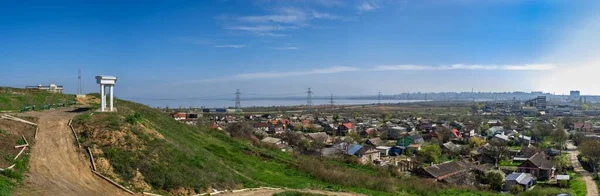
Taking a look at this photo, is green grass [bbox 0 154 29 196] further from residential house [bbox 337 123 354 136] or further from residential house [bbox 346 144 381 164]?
residential house [bbox 337 123 354 136]

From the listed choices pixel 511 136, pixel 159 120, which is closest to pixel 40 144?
pixel 159 120

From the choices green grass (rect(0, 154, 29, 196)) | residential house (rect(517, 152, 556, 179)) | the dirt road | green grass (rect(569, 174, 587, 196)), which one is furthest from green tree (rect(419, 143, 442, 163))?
green grass (rect(0, 154, 29, 196))

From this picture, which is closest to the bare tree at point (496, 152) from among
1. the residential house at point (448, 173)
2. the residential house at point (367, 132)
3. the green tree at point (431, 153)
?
the green tree at point (431, 153)

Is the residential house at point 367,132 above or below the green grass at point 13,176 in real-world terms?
below

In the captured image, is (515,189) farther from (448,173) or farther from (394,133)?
(394,133)

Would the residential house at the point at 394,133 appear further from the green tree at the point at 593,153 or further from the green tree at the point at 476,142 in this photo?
the green tree at the point at 593,153

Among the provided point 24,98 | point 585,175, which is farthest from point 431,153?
point 24,98

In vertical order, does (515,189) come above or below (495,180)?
below

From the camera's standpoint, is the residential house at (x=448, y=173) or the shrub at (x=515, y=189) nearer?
the shrub at (x=515, y=189)
